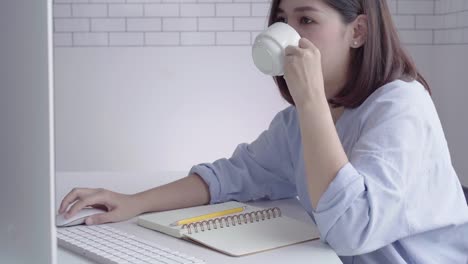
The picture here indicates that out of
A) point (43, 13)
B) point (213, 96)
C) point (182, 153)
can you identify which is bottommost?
point (182, 153)

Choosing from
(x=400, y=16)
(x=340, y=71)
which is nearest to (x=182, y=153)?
(x=400, y=16)

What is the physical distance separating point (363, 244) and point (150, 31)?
2029mm

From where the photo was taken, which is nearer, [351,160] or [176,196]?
[351,160]

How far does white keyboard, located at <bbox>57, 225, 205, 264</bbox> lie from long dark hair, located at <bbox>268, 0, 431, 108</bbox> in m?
0.53

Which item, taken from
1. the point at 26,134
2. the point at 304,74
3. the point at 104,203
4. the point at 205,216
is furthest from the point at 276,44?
the point at 26,134

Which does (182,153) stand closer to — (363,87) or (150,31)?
(150,31)

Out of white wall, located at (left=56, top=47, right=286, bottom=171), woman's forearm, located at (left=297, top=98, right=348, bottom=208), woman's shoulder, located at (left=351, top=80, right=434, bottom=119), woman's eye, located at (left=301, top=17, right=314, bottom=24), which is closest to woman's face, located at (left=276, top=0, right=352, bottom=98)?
woman's eye, located at (left=301, top=17, right=314, bottom=24)

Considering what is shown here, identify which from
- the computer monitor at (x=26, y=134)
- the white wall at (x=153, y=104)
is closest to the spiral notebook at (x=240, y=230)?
the computer monitor at (x=26, y=134)

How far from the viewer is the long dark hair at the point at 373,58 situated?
54.6 inches

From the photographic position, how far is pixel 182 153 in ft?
9.93

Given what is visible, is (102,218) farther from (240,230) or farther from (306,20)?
(306,20)

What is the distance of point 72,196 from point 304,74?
1.60 ft

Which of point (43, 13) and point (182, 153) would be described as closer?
point (43, 13)

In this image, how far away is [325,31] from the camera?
1.36 m
